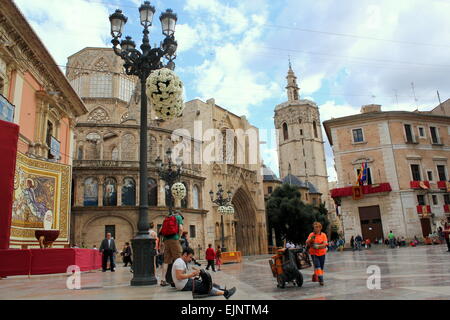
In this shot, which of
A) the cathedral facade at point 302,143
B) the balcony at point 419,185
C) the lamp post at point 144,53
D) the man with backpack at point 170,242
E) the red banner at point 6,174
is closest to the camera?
the man with backpack at point 170,242

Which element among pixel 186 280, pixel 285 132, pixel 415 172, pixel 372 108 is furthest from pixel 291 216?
pixel 285 132

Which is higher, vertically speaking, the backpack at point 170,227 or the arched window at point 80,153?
the arched window at point 80,153

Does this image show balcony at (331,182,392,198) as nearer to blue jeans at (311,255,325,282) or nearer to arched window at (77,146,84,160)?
arched window at (77,146,84,160)

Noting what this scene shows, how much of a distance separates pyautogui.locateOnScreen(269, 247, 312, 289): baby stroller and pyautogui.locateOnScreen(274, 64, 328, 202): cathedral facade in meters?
67.0

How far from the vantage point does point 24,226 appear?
1328 centimetres

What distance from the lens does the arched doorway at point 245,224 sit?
4114 centimetres

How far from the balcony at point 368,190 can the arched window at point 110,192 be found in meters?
17.6

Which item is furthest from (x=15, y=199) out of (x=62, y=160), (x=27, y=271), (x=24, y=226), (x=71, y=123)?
(x=71, y=123)

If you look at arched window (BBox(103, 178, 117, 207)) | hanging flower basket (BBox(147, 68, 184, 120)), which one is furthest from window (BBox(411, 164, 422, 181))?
hanging flower basket (BBox(147, 68, 184, 120))

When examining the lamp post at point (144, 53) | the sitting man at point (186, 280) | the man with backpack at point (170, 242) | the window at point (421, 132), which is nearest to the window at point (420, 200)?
the window at point (421, 132)

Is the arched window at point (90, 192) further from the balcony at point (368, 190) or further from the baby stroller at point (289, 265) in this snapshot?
the baby stroller at point (289, 265)

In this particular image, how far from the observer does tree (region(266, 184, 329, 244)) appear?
42219 millimetres

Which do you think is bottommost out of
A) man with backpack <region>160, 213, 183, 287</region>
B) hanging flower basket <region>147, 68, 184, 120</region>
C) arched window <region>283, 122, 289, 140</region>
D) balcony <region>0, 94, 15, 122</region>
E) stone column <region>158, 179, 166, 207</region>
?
man with backpack <region>160, 213, 183, 287</region>
